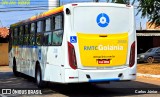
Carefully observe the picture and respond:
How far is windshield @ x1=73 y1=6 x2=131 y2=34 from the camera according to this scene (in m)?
13.4

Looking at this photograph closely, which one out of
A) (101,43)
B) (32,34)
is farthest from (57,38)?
(32,34)

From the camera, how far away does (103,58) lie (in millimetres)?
13578

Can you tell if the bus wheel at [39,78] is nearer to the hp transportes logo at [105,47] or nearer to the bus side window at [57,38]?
the bus side window at [57,38]

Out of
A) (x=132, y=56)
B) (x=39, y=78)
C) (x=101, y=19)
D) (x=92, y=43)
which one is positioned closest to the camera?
(x=92, y=43)

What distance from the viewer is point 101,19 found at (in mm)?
13641

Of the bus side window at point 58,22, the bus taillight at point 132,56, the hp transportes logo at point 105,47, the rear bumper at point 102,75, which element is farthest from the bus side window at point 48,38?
the bus taillight at point 132,56

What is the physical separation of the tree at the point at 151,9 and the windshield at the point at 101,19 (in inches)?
526

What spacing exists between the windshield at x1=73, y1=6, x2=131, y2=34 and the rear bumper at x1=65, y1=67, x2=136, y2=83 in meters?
1.34

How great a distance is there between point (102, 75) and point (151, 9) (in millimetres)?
15103

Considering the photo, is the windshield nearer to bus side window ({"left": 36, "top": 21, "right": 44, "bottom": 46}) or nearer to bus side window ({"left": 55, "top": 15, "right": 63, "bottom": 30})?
bus side window ({"left": 55, "top": 15, "right": 63, "bottom": 30})

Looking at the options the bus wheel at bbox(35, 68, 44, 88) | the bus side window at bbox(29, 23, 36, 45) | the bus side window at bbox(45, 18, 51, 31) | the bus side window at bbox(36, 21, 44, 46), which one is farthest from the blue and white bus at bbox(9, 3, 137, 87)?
the bus side window at bbox(29, 23, 36, 45)

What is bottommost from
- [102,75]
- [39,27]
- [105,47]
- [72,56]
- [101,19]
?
[102,75]

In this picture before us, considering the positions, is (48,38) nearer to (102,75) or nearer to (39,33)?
(39,33)

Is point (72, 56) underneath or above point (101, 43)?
underneath
